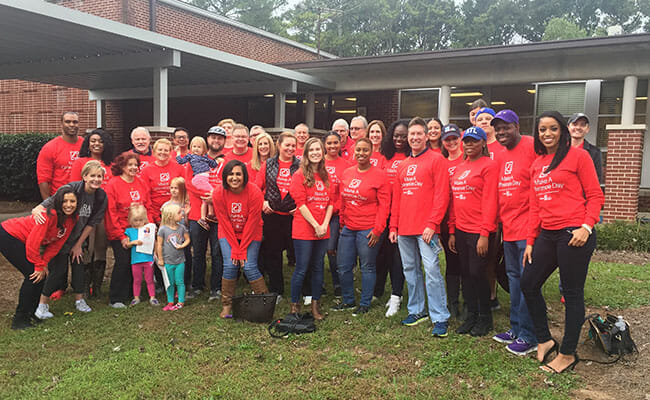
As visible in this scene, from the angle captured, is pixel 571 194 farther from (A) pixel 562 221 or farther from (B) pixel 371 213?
(B) pixel 371 213

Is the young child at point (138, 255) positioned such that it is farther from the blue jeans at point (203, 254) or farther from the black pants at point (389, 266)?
the black pants at point (389, 266)

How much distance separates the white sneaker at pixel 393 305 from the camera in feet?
17.7

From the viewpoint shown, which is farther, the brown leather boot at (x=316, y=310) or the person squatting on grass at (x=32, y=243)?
the brown leather boot at (x=316, y=310)

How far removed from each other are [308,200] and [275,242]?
95 cm

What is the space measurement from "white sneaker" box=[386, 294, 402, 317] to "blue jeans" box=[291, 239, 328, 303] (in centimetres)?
79

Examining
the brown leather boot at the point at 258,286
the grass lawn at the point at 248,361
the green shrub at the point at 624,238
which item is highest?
the green shrub at the point at 624,238

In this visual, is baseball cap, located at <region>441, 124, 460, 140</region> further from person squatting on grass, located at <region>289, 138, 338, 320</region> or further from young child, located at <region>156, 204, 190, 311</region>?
young child, located at <region>156, 204, 190, 311</region>

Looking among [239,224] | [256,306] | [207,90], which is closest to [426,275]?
[256,306]

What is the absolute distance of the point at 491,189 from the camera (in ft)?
14.7

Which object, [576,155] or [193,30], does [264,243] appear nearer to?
[576,155]

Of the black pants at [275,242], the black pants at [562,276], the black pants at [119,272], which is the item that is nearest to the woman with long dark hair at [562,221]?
the black pants at [562,276]

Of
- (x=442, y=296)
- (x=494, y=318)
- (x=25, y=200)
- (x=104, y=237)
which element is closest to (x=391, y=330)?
(x=442, y=296)

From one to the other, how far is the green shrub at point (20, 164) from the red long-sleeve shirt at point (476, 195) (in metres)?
13.3

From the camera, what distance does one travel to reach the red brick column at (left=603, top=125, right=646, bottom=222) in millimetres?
10195
